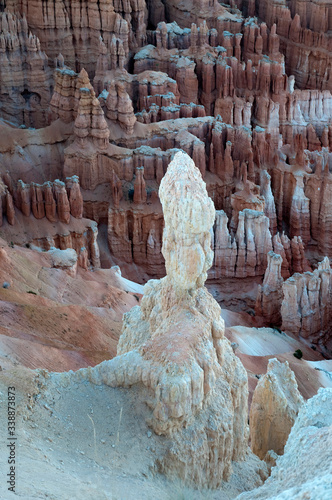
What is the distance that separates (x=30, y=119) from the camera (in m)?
41.4

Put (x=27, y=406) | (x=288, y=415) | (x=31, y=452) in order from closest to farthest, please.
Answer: (x=31, y=452) → (x=27, y=406) → (x=288, y=415)

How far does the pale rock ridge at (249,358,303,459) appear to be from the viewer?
51.6 ft

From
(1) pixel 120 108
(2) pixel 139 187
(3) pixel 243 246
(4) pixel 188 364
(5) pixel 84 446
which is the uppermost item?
(4) pixel 188 364

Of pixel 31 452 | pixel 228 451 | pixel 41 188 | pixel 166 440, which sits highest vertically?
pixel 31 452

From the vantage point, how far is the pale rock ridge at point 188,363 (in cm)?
1165

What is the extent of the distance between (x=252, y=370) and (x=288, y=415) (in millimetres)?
7483

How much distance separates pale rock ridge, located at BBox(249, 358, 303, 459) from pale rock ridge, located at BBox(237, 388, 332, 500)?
14.6 ft

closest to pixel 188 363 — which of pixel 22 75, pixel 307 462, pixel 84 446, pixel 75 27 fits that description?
pixel 84 446

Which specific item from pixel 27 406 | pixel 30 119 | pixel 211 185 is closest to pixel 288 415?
pixel 27 406

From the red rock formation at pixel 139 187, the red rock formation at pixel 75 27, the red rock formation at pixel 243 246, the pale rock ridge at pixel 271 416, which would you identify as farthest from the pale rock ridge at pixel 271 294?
the red rock formation at pixel 75 27

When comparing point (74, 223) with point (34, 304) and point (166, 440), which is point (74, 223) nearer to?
point (34, 304)

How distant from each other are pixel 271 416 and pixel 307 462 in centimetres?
795

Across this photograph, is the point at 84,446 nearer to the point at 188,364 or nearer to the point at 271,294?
the point at 188,364

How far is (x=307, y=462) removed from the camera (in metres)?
8.05
